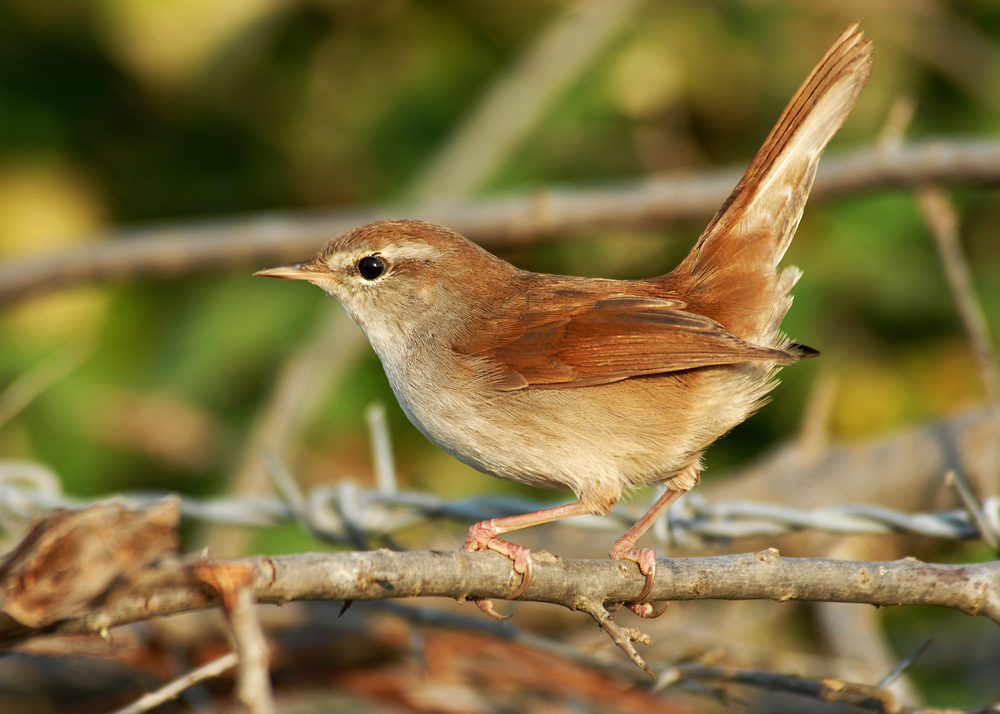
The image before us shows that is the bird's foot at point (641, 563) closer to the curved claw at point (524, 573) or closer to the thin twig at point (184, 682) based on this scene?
the curved claw at point (524, 573)

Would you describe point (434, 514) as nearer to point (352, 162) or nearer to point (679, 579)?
point (679, 579)

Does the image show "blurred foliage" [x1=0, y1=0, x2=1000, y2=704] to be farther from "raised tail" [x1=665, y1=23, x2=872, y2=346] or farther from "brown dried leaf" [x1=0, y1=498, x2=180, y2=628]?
"brown dried leaf" [x1=0, y1=498, x2=180, y2=628]

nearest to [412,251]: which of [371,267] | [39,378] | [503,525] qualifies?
[371,267]

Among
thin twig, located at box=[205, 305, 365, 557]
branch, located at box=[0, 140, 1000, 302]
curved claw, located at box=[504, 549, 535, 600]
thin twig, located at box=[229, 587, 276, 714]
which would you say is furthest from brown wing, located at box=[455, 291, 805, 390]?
thin twig, located at box=[205, 305, 365, 557]

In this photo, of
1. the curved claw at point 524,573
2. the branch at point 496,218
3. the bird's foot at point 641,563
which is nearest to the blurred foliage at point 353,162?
the branch at point 496,218

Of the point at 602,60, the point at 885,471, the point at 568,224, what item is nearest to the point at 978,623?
the point at 885,471
